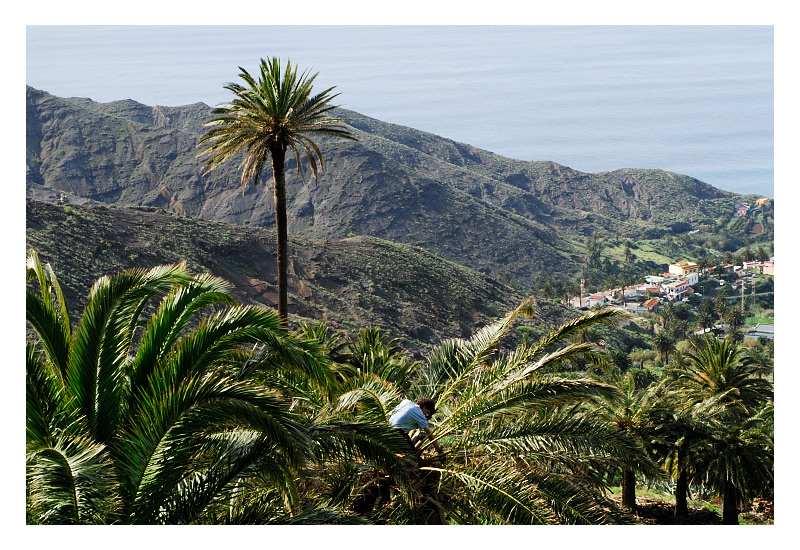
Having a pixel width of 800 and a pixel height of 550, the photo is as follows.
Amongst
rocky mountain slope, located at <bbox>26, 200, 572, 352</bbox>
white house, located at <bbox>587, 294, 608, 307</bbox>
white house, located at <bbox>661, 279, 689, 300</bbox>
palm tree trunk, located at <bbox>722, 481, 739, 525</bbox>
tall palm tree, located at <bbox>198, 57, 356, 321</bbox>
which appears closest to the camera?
tall palm tree, located at <bbox>198, 57, 356, 321</bbox>

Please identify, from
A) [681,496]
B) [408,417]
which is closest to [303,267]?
[681,496]

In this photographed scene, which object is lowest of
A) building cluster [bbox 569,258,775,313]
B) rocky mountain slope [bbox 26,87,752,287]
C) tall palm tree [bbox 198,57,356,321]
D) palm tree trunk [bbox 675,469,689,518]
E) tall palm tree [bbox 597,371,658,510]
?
palm tree trunk [bbox 675,469,689,518]

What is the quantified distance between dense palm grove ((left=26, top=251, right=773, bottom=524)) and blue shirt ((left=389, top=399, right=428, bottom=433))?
26 cm

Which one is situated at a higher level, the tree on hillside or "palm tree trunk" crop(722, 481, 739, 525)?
the tree on hillside

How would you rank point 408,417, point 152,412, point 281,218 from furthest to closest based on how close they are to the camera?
point 281,218 → point 408,417 → point 152,412

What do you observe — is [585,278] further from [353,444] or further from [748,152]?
[353,444]

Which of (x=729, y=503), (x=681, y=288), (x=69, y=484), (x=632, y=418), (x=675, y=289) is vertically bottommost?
(x=729, y=503)

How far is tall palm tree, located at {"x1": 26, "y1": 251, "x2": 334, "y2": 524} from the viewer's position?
6062mm

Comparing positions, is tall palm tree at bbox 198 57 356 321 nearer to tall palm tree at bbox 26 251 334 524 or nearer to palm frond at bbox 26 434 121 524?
tall palm tree at bbox 26 251 334 524

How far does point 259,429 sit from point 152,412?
975 mm

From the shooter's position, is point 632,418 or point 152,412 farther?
point 632,418

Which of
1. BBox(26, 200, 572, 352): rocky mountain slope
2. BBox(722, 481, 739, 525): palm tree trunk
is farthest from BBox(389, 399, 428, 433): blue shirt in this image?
BBox(26, 200, 572, 352): rocky mountain slope

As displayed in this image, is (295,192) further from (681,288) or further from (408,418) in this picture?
(408,418)

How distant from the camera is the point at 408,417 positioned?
7.91 meters
